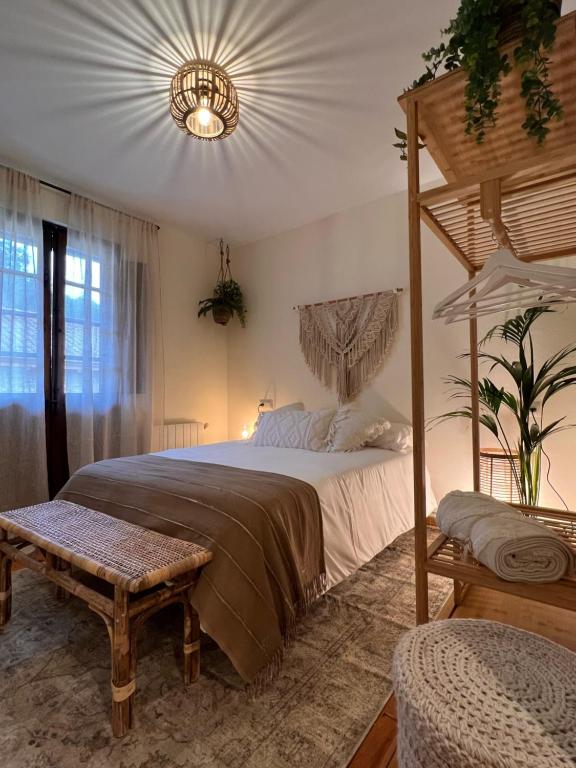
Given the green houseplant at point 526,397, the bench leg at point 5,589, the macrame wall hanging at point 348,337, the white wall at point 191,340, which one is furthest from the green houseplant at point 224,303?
the bench leg at point 5,589

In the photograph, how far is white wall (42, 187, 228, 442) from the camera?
3.98m

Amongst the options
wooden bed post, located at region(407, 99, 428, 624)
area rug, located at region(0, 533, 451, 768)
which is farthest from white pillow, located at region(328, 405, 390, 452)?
wooden bed post, located at region(407, 99, 428, 624)

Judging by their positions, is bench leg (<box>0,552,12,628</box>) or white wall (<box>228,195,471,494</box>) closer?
bench leg (<box>0,552,12,628</box>)

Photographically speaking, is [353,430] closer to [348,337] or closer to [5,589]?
[348,337]

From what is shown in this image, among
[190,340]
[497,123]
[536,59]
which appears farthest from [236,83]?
[190,340]

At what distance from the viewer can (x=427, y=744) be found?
2.21 feet

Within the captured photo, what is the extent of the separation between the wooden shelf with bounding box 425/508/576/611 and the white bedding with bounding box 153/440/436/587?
849 millimetres

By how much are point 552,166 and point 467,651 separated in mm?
1116

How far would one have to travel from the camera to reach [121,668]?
118 cm

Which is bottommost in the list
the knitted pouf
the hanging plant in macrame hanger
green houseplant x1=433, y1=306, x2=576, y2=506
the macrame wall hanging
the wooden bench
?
the wooden bench

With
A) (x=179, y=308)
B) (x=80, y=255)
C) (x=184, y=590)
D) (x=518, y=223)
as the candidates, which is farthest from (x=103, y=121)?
(x=184, y=590)

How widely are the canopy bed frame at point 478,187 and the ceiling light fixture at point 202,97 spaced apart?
52.7 inches

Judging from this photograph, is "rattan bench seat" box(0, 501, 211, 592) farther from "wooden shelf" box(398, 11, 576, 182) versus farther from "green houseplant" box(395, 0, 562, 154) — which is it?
"green houseplant" box(395, 0, 562, 154)

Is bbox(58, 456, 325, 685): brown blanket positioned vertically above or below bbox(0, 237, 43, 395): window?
below
